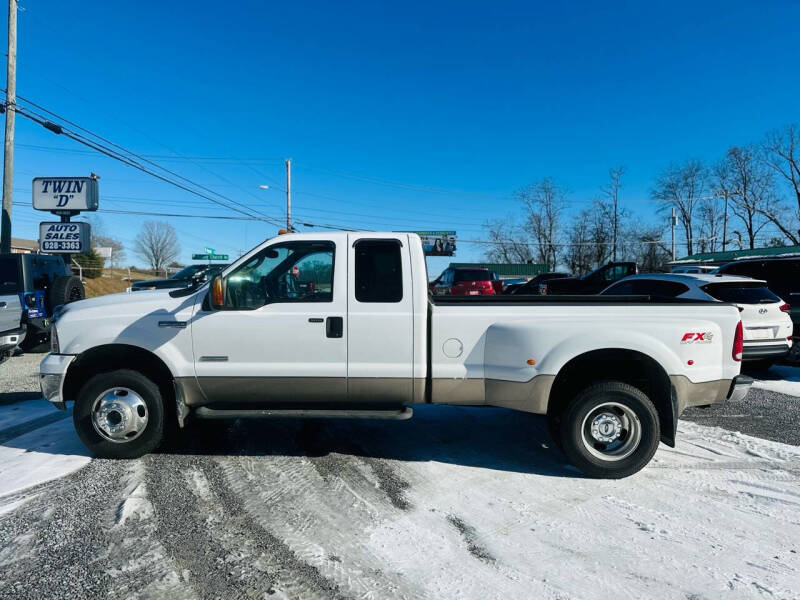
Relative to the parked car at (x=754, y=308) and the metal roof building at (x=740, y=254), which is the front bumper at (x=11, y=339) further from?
the metal roof building at (x=740, y=254)

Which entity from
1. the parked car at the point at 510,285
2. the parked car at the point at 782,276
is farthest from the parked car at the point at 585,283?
the parked car at the point at 782,276

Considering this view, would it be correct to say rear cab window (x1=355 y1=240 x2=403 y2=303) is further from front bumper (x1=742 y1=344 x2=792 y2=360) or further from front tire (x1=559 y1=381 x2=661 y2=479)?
front bumper (x1=742 y1=344 x2=792 y2=360)

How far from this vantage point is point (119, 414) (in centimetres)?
412

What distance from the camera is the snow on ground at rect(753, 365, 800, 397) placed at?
22.4 feet

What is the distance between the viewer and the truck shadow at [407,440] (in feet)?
14.2

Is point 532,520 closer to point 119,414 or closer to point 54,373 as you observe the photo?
point 119,414

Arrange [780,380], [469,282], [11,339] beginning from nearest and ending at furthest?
1. [780,380]
2. [11,339]
3. [469,282]

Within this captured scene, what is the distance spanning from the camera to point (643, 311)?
12.7 feet

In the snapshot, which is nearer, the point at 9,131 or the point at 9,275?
the point at 9,275

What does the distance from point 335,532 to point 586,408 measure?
2.17 m

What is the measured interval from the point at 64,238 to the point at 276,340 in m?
13.7

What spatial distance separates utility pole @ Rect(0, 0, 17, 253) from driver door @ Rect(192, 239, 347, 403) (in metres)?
15.0

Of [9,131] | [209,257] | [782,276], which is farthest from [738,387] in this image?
[209,257]

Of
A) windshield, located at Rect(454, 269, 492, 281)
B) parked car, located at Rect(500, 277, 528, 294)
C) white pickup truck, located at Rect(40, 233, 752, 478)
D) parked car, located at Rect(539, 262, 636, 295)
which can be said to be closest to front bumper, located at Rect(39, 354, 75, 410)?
white pickup truck, located at Rect(40, 233, 752, 478)
